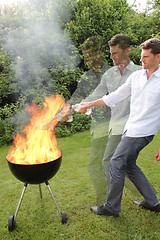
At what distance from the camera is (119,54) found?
3.09m

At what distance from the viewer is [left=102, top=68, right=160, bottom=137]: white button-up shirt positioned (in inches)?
108

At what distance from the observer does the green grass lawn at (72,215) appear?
9.50 ft

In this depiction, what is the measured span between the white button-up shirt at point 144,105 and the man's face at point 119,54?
270mm

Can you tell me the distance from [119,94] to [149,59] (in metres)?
0.46

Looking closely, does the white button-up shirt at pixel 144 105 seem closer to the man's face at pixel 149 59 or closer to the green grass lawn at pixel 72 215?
the man's face at pixel 149 59

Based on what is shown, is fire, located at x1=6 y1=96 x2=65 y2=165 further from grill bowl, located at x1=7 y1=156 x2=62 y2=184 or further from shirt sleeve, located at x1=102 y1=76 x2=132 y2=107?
shirt sleeve, located at x1=102 y1=76 x2=132 y2=107

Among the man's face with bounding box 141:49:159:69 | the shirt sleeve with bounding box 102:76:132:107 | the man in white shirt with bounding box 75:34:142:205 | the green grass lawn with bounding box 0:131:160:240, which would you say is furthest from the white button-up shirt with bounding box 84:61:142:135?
the green grass lawn with bounding box 0:131:160:240

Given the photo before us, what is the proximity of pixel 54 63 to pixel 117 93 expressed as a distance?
486 centimetres

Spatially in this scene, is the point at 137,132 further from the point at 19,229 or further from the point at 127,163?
the point at 19,229

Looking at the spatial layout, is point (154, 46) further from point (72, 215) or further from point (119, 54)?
point (72, 215)

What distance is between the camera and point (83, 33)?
26.9ft

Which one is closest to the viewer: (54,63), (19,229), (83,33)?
(19,229)

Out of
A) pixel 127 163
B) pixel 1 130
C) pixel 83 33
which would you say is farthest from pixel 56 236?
pixel 83 33

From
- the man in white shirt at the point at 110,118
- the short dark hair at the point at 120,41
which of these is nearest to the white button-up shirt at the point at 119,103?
the man in white shirt at the point at 110,118
